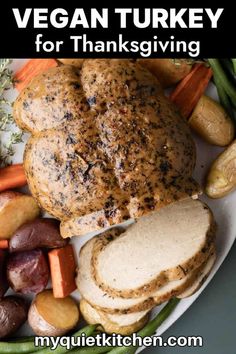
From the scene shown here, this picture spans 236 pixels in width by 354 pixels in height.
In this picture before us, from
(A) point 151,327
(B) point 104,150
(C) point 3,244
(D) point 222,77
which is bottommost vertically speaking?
(A) point 151,327

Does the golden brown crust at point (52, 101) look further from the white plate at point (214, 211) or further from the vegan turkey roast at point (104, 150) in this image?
the white plate at point (214, 211)

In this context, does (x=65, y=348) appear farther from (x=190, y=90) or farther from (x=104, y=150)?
(x=190, y=90)

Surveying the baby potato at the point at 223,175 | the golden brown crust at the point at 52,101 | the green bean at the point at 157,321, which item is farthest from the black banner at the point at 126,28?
the green bean at the point at 157,321

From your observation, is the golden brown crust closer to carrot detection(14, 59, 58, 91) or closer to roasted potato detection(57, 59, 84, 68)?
roasted potato detection(57, 59, 84, 68)

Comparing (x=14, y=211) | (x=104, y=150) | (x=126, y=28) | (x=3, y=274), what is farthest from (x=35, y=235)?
(x=126, y=28)

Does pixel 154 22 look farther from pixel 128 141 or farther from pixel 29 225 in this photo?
pixel 29 225

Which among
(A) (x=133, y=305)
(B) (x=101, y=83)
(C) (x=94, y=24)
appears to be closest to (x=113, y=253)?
(A) (x=133, y=305)

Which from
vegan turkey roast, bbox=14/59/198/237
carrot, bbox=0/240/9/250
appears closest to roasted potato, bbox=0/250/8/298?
carrot, bbox=0/240/9/250
